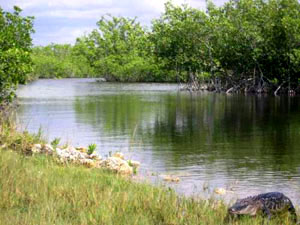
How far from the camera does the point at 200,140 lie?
71.4 feet

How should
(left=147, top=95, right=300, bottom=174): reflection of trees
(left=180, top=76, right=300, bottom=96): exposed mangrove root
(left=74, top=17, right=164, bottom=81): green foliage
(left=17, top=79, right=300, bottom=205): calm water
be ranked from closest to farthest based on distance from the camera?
1. (left=17, top=79, right=300, bottom=205): calm water
2. (left=147, top=95, right=300, bottom=174): reflection of trees
3. (left=180, top=76, right=300, bottom=96): exposed mangrove root
4. (left=74, top=17, right=164, bottom=81): green foliage

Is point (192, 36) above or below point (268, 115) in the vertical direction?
above

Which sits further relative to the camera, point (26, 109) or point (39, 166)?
point (26, 109)

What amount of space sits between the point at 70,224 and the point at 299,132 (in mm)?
18970

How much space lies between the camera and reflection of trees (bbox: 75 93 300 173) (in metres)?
17.4

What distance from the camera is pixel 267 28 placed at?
5288 centimetres

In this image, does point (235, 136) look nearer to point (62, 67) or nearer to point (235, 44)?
point (235, 44)

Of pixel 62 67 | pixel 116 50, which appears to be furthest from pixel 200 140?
pixel 62 67

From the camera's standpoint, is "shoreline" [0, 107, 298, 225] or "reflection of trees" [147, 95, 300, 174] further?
"reflection of trees" [147, 95, 300, 174]

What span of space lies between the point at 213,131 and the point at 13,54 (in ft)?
33.6

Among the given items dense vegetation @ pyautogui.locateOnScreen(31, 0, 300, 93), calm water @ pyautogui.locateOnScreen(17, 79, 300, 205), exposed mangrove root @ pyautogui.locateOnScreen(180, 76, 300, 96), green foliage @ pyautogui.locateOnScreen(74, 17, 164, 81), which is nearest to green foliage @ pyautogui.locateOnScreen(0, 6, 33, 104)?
calm water @ pyautogui.locateOnScreen(17, 79, 300, 205)

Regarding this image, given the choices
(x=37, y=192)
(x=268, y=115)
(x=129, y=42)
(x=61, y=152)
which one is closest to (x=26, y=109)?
(x=268, y=115)

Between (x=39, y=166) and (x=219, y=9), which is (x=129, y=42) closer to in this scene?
(x=219, y=9)

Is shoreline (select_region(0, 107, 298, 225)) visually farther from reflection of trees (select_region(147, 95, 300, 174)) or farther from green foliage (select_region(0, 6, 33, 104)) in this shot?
green foliage (select_region(0, 6, 33, 104))
